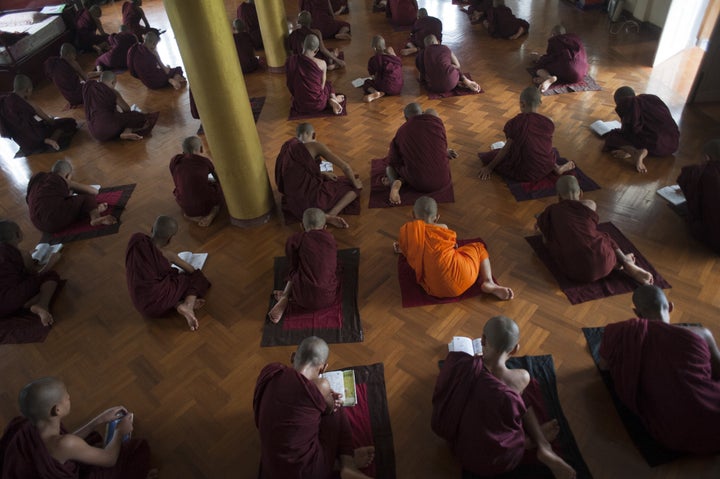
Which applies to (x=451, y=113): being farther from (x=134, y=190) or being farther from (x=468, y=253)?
(x=134, y=190)

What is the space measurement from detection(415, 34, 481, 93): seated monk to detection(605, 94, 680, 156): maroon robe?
7.53ft

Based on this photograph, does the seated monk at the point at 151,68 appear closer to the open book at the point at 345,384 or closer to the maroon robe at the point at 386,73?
the maroon robe at the point at 386,73

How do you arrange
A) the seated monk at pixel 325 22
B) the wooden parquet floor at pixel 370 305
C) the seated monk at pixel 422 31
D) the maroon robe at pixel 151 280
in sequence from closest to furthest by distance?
the wooden parquet floor at pixel 370 305
the maroon robe at pixel 151 280
the seated monk at pixel 422 31
the seated monk at pixel 325 22

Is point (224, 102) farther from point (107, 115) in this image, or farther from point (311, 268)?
point (107, 115)

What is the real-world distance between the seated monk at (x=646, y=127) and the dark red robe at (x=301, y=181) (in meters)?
3.18

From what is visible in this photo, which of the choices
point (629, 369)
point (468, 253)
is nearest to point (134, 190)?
point (468, 253)

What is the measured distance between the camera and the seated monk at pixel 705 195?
3.76m

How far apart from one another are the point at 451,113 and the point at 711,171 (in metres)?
3.25

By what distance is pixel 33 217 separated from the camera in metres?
4.96

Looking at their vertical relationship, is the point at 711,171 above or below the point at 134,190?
above

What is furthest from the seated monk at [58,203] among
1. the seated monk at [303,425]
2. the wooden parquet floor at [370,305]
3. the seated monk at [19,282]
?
the seated monk at [303,425]

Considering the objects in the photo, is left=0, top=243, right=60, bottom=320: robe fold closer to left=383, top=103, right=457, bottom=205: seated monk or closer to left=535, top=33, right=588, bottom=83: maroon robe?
left=383, top=103, right=457, bottom=205: seated monk

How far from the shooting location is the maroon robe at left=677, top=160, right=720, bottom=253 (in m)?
3.76

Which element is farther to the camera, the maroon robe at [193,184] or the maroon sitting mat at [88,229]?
the maroon sitting mat at [88,229]
